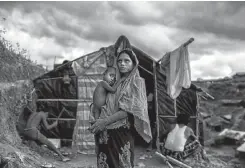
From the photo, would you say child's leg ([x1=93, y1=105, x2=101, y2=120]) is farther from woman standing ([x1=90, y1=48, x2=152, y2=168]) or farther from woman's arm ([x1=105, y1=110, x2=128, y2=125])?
woman's arm ([x1=105, y1=110, x2=128, y2=125])

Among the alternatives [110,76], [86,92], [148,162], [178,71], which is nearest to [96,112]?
[110,76]

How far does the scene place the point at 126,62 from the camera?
214 cm

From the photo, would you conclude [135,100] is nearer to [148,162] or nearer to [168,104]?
[148,162]

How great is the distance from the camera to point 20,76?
9.09 meters

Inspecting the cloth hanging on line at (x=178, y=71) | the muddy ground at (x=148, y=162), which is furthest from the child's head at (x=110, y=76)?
the muddy ground at (x=148, y=162)

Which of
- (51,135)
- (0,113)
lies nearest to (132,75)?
(0,113)

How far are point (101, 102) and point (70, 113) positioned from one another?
636 cm

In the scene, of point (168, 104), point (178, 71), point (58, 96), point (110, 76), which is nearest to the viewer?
point (110, 76)

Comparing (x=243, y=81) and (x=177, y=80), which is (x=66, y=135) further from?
(x=243, y=81)

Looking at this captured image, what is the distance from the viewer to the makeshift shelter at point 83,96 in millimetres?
7832

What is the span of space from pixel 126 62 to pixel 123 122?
0.52 metres

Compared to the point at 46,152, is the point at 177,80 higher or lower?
higher

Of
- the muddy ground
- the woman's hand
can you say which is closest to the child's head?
the woman's hand

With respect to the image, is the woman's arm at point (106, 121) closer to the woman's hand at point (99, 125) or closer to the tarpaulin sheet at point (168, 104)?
the woman's hand at point (99, 125)
